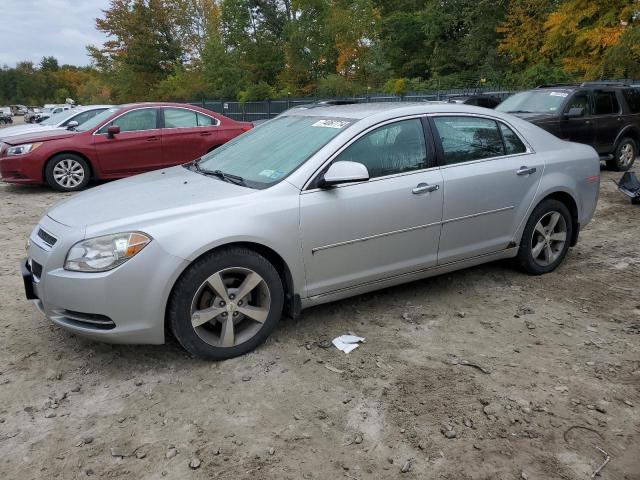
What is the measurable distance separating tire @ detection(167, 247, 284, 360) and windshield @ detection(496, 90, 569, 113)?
8.10 metres

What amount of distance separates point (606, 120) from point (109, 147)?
9.07 metres

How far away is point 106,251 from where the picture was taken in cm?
316

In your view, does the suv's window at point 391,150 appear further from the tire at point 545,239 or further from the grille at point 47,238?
the grille at point 47,238

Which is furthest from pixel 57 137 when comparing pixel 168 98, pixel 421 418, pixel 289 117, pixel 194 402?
pixel 168 98

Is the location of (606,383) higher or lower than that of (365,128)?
lower

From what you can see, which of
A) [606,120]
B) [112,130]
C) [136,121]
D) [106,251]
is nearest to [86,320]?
[106,251]

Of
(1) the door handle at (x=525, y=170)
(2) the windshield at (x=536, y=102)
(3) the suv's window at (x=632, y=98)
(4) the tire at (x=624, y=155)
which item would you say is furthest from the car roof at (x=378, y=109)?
(3) the suv's window at (x=632, y=98)

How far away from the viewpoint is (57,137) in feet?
30.8

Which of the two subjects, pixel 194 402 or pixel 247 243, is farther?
Answer: pixel 247 243

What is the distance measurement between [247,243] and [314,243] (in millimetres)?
456

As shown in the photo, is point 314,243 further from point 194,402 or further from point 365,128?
point 194,402

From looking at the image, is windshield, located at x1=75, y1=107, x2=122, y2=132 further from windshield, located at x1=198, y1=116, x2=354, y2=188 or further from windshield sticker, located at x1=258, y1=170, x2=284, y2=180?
windshield sticker, located at x1=258, y1=170, x2=284, y2=180

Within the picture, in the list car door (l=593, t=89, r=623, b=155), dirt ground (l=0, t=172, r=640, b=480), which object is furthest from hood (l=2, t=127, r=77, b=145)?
car door (l=593, t=89, r=623, b=155)

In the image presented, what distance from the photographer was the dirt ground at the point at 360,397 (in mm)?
2584
